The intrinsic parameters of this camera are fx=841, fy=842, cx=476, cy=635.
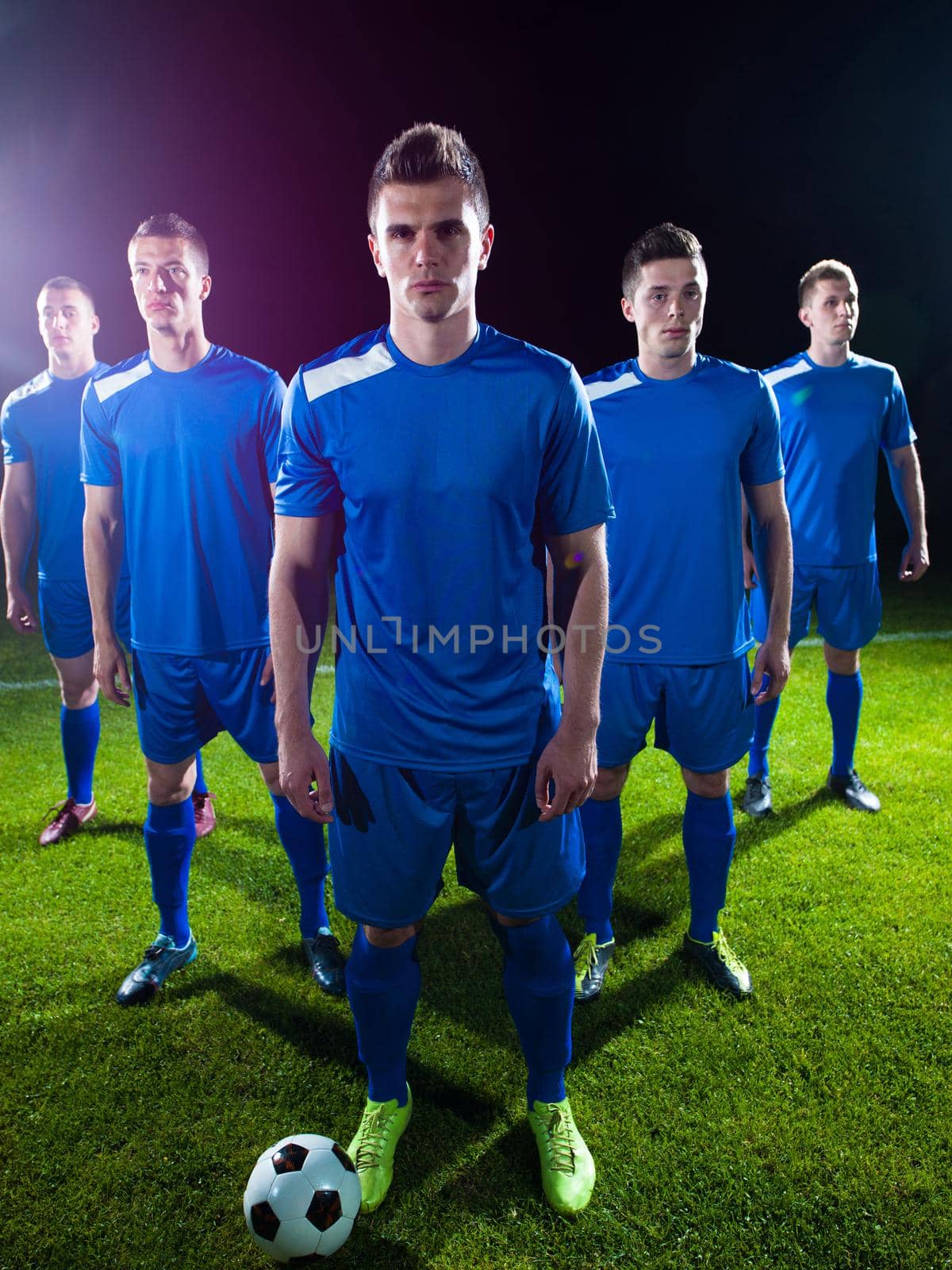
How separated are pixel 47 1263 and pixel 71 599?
2.34 m

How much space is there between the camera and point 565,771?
1477mm

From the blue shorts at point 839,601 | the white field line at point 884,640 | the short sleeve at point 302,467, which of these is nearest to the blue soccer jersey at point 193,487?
the short sleeve at point 302,467

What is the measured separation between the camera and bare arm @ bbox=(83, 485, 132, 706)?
2.24 metres

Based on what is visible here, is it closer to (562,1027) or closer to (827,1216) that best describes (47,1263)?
(562,1027)

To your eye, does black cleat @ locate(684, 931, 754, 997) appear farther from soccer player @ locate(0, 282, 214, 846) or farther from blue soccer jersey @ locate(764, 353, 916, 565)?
soccer player @ locate(0, 282, 214, 846)

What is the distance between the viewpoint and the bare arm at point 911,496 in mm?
3387

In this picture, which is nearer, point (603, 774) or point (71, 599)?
point (603, 774)

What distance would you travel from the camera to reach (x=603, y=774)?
235 cm

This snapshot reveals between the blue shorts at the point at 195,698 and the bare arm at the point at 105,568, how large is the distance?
0.07 meters

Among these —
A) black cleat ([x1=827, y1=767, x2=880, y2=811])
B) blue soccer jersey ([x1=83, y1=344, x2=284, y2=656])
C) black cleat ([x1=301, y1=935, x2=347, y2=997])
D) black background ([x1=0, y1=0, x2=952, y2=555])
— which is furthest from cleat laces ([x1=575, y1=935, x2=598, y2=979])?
black background ([x1=0, y1=0, x2=952, y2=555])

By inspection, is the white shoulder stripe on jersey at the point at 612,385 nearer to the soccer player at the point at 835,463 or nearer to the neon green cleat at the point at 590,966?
the soccer player at the point at 835,463

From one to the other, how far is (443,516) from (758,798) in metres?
2.52

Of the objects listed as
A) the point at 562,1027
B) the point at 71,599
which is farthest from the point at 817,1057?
the point at 71,599

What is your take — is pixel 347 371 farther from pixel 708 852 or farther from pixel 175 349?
pixel 708 852
